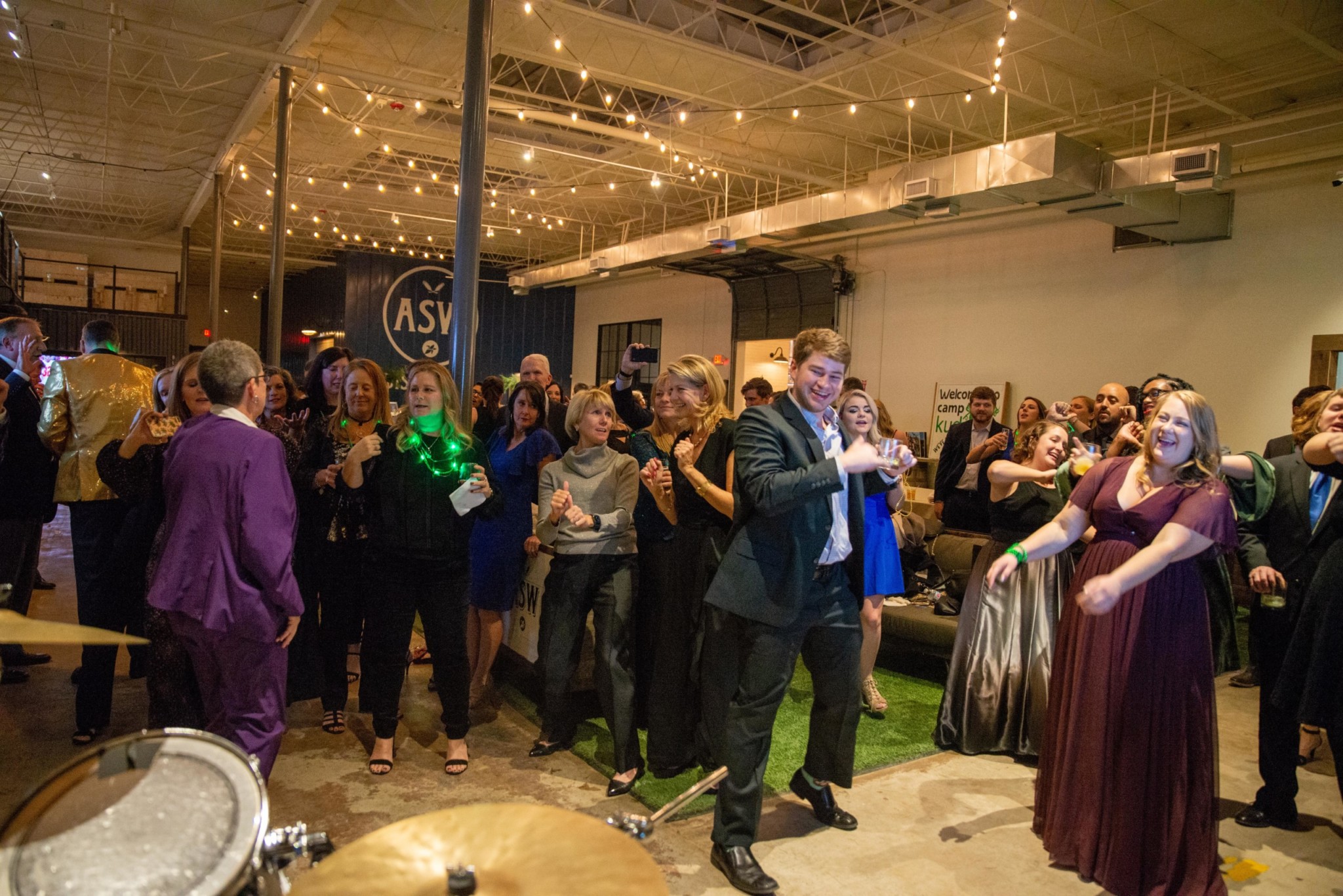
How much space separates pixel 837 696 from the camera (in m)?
3.07

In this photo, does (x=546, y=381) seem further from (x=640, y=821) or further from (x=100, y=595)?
(x=640, y=821)

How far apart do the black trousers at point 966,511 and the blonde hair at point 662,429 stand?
113 inches


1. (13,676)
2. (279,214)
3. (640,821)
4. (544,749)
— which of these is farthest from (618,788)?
(279,214)

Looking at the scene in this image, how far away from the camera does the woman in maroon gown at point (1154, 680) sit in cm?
269

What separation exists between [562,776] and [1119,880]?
2031 mm

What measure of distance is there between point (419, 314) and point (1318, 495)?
1704 centimetres

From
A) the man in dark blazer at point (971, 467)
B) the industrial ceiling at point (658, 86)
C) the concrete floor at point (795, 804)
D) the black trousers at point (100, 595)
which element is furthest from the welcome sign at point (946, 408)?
the black trousers at point (100, 595)

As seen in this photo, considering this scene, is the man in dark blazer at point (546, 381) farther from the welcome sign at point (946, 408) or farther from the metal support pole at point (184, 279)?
the metal support pole at point (184, 279)

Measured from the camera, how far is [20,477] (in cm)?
405

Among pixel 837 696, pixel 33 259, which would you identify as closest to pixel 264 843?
pixel 837 696

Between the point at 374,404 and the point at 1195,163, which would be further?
the point at 1195,163

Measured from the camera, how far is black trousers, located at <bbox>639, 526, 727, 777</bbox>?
3.44 metres

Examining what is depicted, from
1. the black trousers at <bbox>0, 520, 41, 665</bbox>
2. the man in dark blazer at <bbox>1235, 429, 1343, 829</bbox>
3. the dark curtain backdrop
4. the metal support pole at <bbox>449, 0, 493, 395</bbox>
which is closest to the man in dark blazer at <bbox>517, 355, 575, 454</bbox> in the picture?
the metal support pole at <bbox>449, 0, 493, 395</bbox>

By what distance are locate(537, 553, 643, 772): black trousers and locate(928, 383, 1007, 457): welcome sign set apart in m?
8.91
